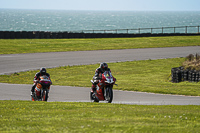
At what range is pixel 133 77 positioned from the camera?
67.6 feet

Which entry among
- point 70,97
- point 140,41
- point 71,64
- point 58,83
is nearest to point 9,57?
point 71,64

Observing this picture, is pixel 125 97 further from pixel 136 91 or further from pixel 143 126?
pixel 143 126

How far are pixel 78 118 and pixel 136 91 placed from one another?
7736 mm

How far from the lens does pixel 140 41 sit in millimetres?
42969

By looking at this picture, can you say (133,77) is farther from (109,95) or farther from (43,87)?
(43,87)

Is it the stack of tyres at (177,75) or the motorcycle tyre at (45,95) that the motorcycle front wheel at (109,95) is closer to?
the motorcycle tyre at (45,95)

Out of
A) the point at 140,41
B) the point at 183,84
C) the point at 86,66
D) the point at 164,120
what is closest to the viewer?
the point at 164,120

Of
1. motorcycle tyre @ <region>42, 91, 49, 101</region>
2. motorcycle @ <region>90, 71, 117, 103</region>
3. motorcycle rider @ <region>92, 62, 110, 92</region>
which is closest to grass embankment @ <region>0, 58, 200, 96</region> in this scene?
motorcycle @ <region>90, 71, 117, 103</region>

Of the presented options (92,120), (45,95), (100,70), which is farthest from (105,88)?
(92,120)

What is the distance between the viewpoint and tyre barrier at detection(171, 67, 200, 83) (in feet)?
59.6

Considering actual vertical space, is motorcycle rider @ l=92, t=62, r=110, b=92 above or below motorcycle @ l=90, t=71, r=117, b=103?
above

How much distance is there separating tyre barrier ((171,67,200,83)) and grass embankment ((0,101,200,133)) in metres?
8.49

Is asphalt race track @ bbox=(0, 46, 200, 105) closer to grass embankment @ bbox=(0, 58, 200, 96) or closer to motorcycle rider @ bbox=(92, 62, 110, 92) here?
grass embankment @ bbox=(0, 58, 200, 96)

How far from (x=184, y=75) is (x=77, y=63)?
9.43 m
